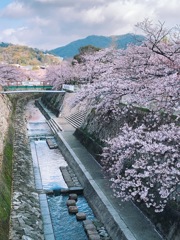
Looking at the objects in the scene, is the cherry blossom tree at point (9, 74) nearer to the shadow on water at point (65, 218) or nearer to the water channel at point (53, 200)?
the water channel at point (53, 200)

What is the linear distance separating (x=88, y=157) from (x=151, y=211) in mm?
8421

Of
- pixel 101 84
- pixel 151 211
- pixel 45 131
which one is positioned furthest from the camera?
pixel 45 131

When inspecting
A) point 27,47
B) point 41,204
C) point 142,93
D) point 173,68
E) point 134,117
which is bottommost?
point 41,204

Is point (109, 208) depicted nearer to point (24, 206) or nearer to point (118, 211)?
point (118, 211)

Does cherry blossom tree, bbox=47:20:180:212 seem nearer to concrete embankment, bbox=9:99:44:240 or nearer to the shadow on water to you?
the shadow on water

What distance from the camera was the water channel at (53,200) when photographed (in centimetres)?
1095

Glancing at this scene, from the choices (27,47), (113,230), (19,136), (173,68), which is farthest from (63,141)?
(27,47)

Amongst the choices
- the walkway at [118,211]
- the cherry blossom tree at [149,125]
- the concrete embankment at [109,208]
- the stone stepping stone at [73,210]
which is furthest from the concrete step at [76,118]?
the stone stepping stone at [73,210]

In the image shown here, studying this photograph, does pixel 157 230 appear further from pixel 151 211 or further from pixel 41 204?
pixel 41 204

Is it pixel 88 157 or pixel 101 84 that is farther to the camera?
pixel 88 157

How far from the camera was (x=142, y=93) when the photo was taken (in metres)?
9.81

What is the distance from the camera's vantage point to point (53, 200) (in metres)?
13.8

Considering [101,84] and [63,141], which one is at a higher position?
[101,84]

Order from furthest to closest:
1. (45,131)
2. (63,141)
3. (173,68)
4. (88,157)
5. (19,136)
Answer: (45,131) → (19,136) → (63,141) → (88,157) → (173,68)
